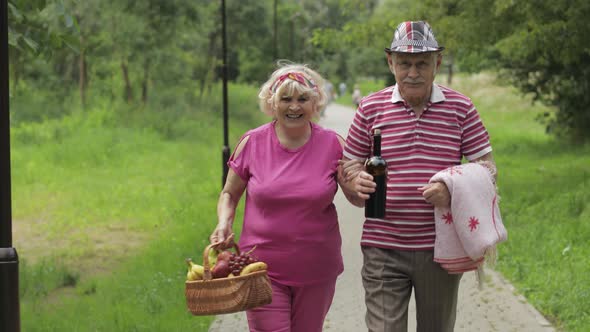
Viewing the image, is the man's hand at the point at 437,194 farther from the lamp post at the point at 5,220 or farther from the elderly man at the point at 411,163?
the lamp post at the point at 5,220

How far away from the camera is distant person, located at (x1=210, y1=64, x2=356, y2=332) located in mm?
4375

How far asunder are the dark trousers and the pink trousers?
0.31 meters

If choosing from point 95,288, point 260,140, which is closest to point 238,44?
point 95,288

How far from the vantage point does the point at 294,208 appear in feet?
14.3

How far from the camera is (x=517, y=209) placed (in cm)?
1256

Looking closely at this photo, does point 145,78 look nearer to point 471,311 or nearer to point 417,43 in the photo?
point 471,311

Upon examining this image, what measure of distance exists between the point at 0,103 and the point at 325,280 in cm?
179

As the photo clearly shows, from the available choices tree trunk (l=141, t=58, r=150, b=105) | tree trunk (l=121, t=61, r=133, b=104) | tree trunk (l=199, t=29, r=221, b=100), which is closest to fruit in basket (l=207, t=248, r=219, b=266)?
tree trunk (l=141, t=58, r=150, b=105)

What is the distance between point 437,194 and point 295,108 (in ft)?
2.70

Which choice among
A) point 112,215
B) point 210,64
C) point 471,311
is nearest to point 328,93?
point 471,311

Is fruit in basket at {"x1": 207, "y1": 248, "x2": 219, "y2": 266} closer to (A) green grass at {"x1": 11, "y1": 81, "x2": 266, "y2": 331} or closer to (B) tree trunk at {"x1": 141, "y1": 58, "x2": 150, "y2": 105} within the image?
(A) green grass at {"x1": 11, "y1": 81, "x2": 266, "y2": 331}

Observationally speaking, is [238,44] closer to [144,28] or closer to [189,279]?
[144,28]

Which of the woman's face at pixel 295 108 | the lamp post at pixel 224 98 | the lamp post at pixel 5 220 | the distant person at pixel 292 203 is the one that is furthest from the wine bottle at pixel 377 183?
the lamp post at pixel 224 98

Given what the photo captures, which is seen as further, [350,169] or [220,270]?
[350,169]
